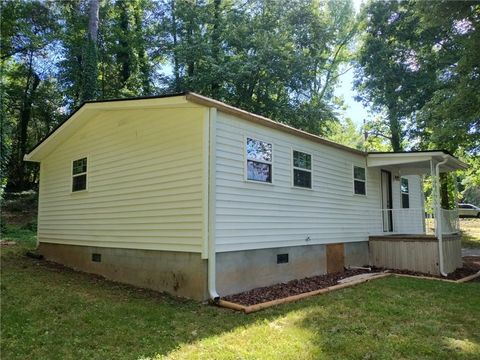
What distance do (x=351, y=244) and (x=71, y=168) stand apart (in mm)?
8030

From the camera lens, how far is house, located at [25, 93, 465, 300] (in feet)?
23.8

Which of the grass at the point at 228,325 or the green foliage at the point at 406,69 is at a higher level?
the green foliage at the point at 406,69

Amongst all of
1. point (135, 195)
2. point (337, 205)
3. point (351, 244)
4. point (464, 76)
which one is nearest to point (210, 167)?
point (135, 195)

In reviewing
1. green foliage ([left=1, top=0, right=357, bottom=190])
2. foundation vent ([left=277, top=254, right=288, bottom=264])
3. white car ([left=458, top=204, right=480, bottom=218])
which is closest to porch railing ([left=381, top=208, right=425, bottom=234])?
foundation vent ([left=277, top=254, right=288, bottom=264])

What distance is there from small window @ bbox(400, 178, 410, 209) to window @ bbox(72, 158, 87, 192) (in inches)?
415

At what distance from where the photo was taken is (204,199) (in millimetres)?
7020

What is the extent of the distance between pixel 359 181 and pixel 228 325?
24.8 feet

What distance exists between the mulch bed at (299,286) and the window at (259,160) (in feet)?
7.33

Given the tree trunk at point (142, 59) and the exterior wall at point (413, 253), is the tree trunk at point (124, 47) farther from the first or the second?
the exterior wall at point (413, 253)

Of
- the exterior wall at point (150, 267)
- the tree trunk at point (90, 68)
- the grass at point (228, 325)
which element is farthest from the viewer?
the tree trunk at point (90, 68)

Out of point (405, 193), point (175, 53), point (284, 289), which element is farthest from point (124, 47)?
point (284, 289)

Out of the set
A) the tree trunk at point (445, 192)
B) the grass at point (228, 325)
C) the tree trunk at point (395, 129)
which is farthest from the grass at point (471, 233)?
the grass at point (228, 325)

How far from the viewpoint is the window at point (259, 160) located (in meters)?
8.11

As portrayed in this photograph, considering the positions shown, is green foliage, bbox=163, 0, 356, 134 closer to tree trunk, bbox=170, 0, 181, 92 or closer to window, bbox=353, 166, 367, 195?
tree trunk, bbox=170, 0, 181, 92
